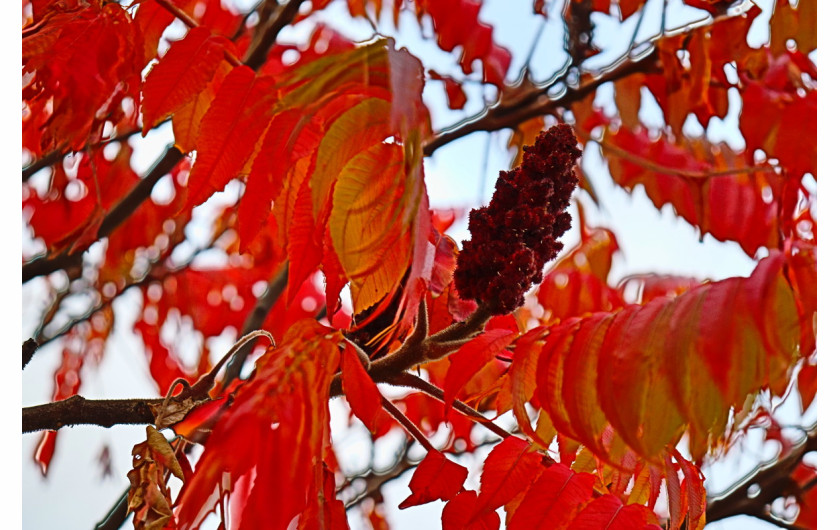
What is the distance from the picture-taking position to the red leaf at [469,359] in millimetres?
578

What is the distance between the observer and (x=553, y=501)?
60 centimetres

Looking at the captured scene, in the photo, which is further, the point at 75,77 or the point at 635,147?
the point at 635,147

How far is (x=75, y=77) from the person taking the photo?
0.81 metres

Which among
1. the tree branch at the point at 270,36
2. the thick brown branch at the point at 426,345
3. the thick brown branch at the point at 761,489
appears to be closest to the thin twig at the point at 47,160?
the tree branch at the point at 270,36

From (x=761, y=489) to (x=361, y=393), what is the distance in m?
0.77

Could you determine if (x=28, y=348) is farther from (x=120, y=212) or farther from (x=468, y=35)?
(x=468, y=35)

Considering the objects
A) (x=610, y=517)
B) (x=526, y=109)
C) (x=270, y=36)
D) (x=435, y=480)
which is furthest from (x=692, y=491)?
(x=270, y=36)

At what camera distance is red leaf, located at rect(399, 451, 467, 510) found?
64 cm

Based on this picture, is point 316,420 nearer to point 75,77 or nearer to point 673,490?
point 673,490

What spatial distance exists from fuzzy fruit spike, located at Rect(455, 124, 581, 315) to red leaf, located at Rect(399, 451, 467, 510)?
142mm

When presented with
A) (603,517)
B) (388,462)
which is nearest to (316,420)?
(603,517)

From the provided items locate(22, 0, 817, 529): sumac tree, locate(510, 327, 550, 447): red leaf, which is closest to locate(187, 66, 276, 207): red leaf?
locate(22, 0, 817, 529): sumac tree
